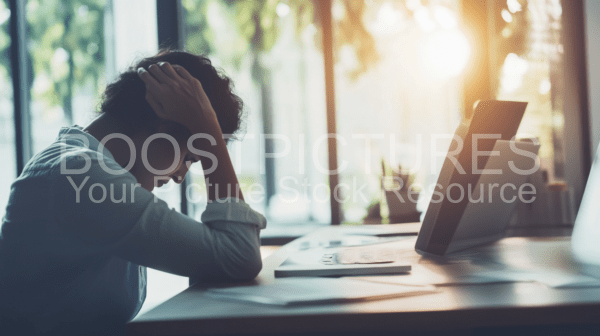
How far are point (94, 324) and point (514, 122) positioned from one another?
964 millimetres

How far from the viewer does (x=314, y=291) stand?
64cm

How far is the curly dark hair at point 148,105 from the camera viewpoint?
0.99 m

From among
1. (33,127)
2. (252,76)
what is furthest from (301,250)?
(33,127)

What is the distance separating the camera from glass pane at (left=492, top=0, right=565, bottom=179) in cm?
254

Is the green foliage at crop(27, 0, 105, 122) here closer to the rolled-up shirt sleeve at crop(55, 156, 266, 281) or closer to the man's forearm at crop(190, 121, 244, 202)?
the man's forearm at crop(190, 121, 244, 202)

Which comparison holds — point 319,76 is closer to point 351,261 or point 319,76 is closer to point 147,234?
point 351,261

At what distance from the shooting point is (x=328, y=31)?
9.39 ft

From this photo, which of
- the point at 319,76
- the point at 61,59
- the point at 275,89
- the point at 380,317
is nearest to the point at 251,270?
the point at 380,317

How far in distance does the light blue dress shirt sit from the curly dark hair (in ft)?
0.42

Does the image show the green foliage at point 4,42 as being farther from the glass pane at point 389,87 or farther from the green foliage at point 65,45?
the glass pane at point 389,87

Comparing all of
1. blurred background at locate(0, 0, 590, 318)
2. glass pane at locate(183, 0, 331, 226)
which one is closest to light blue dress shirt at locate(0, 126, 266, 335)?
blurred background at locate(0, 0, 590, 318)

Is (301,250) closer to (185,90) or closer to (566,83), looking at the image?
(185,90)

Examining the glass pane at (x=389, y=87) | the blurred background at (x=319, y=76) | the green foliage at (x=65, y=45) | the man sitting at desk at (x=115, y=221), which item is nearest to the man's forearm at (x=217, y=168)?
the man sitting at desk at (x=115, y=221)

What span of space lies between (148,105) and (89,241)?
13.6 inches
